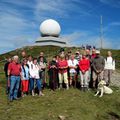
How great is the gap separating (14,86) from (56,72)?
3232 mm

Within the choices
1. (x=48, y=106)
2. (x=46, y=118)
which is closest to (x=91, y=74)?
(x=48, y=106)

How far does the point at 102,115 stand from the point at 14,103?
4.42 metres

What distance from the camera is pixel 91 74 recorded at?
1970 centimetres

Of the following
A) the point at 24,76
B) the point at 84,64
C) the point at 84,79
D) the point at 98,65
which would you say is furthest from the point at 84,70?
the point at 24,76

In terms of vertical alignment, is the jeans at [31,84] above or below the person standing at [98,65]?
below

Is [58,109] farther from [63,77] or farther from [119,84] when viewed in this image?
[119,84]

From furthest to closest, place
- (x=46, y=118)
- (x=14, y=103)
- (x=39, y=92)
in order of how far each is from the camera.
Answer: (x=39, y=92)
(x=14, y=103)
(x=46, y=118)

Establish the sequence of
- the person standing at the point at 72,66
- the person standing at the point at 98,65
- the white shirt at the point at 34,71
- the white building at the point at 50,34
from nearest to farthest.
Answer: the white shirt at the point at 34,71 < the person standing at the point at 98,65 < the person standing at the point at 72,66 < the white building at the point at 50,34

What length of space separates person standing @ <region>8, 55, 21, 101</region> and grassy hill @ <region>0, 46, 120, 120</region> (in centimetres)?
50

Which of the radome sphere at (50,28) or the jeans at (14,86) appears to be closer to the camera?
the jeans at (14,86)

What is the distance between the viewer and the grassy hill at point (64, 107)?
14.1 m

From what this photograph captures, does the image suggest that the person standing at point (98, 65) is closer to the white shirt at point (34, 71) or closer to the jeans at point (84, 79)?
the jeans at point (84, 79)

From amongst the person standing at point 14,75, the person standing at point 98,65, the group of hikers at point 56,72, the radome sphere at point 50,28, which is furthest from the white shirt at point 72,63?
the radome sphere at point 50,28

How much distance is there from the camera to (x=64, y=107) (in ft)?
50.3
